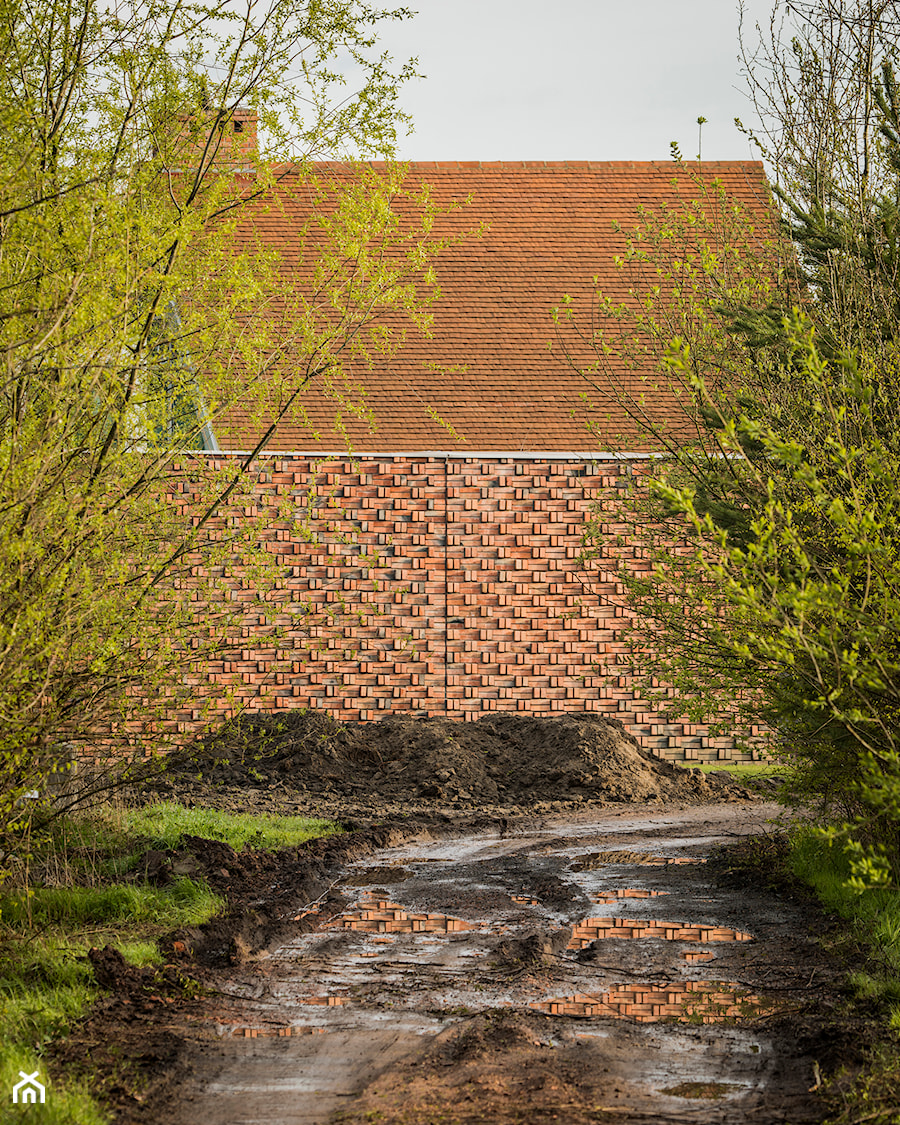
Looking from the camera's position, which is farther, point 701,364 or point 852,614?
point 701,364

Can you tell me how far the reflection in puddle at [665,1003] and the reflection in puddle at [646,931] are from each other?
919 mm

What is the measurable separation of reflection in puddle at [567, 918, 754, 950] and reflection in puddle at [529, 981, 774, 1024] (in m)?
0.92

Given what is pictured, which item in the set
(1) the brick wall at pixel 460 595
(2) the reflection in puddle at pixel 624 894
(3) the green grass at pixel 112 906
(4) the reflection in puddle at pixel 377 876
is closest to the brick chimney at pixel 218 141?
(3) the green grass at pixel 112 906

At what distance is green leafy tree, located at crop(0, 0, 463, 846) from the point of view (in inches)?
207

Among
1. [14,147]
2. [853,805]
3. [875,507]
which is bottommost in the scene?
[853,805]

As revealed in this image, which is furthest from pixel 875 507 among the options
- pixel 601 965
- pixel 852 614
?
pixel 601 965

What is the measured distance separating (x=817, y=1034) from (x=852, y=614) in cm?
194

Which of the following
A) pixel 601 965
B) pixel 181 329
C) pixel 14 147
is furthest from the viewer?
pixel 181 329

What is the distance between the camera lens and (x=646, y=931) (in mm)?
6859

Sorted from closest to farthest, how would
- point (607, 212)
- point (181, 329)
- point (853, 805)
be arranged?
point (181, 329)
point (853, 805)
point (607, 212)

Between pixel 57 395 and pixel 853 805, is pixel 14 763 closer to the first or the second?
pixel 57 395

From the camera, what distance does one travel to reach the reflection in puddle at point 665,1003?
17.1 ft

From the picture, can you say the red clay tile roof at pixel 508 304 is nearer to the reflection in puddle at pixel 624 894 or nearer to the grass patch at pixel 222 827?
the grass patch at pixel 222 827

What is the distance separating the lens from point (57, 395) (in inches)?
205
